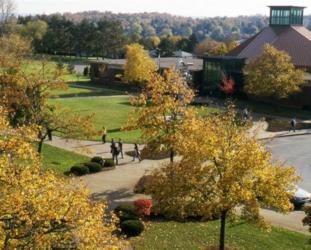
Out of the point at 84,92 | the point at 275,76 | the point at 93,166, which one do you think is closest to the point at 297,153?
the point at 93,166

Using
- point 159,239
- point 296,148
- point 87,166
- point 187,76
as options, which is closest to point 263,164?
point 159,239

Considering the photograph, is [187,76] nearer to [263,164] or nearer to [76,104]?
[76,104]

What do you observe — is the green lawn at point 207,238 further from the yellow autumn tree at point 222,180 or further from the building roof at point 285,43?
the building roof at point 285,43

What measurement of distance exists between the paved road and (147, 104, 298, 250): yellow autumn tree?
1297cm

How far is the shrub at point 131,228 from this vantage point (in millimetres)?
23984

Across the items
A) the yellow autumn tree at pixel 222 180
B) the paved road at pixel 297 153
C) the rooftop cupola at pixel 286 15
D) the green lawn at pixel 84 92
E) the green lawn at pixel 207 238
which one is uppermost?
the rooftop cupola at pixel 286 15

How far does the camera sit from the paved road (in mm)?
36031

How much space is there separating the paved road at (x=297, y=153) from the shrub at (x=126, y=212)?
38.5ft

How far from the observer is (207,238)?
79.9 feet

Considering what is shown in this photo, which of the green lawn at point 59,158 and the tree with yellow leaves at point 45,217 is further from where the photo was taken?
the green lawn at point 59,158

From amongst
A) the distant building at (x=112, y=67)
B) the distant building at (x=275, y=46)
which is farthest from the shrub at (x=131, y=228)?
the distant building at (x=112, y=67)

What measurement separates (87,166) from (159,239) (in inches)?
442

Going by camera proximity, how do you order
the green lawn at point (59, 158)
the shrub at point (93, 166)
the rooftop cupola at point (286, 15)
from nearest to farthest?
the shrub at point (93, 166), the green lawn at point (59, 158), the rooftop cupola at point (286, 15)

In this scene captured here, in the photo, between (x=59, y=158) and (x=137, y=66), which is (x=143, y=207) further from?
(x=137, y=66)
